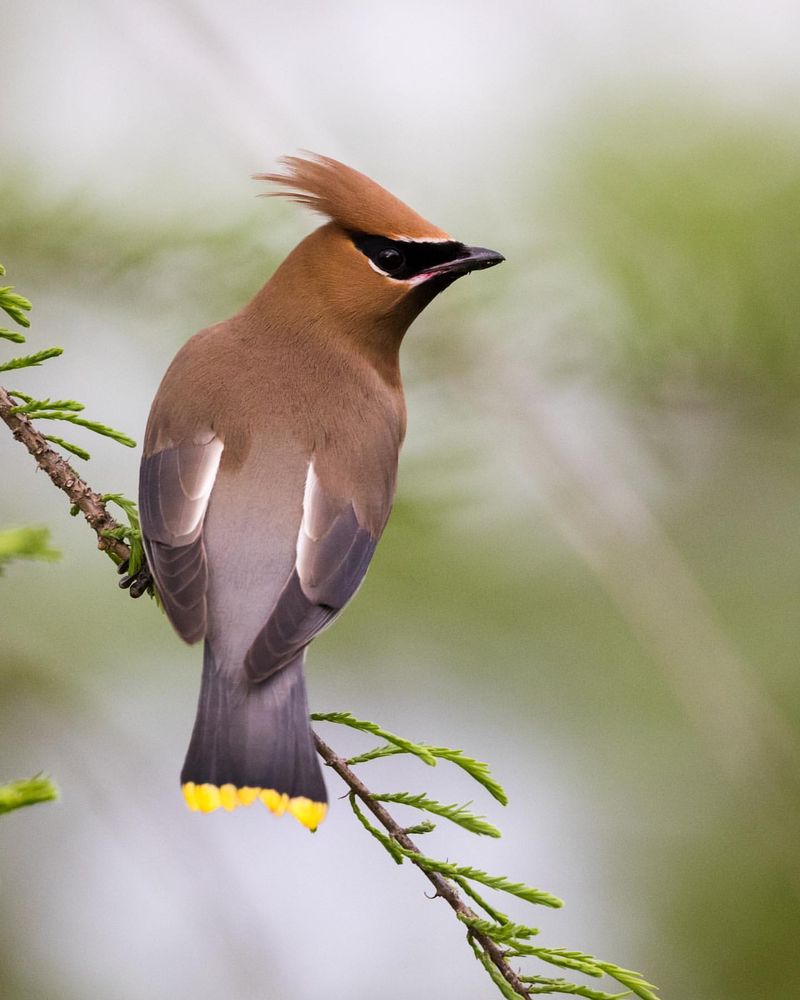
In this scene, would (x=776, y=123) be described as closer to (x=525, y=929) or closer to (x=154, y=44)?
(x=154, y=44)

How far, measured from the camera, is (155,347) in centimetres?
346

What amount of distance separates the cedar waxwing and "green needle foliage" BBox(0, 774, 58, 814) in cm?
118

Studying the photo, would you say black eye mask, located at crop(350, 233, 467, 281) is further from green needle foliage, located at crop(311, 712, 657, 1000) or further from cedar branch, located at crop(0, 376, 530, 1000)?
green needle foliage, located at crop(311, 712, 657, 1000)

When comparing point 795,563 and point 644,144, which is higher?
point 644,144

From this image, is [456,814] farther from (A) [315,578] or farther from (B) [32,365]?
(B) [32,365]

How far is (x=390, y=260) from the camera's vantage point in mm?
3469

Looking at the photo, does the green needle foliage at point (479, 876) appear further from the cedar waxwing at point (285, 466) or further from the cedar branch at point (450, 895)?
the cedar waxwing at point (285, 466)

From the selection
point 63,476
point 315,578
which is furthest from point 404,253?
point 63,476

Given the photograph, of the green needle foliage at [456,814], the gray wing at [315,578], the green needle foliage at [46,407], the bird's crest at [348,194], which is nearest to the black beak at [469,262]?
the bird's crest at [348,194]

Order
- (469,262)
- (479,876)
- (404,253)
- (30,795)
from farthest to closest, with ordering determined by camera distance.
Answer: (404,253), (469,262), (479,876), (30,795)

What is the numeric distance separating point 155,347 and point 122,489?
486 millimetres

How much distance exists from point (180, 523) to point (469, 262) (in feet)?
3.07

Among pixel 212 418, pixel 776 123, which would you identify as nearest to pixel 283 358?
pixel 212 418

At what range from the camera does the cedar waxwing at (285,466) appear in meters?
2.62
